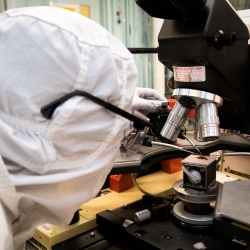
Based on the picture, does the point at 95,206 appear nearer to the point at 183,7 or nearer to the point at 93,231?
the point at 93,231

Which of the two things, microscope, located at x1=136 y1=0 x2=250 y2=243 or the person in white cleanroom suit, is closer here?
the person in white cleanroom suit

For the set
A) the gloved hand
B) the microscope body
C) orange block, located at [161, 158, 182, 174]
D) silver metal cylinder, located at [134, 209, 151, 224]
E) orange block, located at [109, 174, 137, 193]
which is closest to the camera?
the microscope body

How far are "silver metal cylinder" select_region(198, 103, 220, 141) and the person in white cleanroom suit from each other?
0.79 feet

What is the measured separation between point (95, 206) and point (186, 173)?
0.35 metres

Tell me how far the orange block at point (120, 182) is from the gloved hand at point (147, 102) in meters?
0.28

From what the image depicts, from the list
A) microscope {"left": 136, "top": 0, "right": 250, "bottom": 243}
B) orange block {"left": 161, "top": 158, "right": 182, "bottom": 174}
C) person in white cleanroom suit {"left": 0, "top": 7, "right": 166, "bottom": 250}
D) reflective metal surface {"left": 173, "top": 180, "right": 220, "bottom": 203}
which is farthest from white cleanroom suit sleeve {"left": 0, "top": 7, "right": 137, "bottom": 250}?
orange block {"left": 161, "top": 158, "right": 182, "bottom": 174}

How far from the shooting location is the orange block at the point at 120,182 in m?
1.09

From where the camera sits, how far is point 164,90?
2.13 metres

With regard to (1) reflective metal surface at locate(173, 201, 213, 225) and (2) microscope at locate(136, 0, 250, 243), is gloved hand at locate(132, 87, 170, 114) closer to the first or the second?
(2) microscope at locate(136, 0, 250, 243)

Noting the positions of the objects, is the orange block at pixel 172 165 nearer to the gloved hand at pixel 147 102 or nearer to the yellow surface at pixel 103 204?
the yellow surface at pixel 103 204

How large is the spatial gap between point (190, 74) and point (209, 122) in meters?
0.12

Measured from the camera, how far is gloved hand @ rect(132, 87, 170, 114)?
902 mm

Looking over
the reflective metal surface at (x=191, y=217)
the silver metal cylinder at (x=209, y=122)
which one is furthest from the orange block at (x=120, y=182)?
the silver metal cylinder at (x=209, y=122)

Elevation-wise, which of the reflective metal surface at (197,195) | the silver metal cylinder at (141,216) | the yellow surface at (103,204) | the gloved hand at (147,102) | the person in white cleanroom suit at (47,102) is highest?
the person in white cleanroom suit at (47,102)
